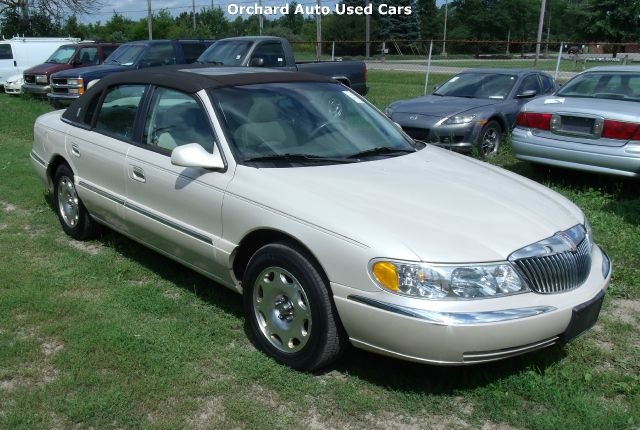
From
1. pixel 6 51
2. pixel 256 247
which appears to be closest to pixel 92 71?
pixel 6 51

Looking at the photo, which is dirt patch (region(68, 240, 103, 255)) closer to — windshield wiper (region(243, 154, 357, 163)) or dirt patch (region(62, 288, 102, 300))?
dirt patch (region(62, 288, 102, 300))

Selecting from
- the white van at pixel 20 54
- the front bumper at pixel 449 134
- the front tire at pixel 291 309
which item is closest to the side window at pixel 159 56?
the white van at pixel 20 54

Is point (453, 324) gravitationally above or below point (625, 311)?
above

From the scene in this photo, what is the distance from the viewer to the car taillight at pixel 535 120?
7.20 m

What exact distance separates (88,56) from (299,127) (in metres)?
15.9

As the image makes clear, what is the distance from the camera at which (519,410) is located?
10.5 feet

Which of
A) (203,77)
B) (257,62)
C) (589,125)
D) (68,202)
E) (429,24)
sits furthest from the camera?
(429,24)

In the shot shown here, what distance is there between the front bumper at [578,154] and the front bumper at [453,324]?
3.87 metres

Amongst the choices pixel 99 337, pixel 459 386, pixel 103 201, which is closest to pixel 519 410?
pixel 459 386

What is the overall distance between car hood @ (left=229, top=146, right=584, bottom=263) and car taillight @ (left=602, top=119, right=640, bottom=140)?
117 inches

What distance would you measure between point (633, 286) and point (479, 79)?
617cm

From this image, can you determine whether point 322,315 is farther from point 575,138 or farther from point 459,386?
point 575,138

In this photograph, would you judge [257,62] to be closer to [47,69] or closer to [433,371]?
[47,69]

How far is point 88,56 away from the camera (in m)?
18.1
